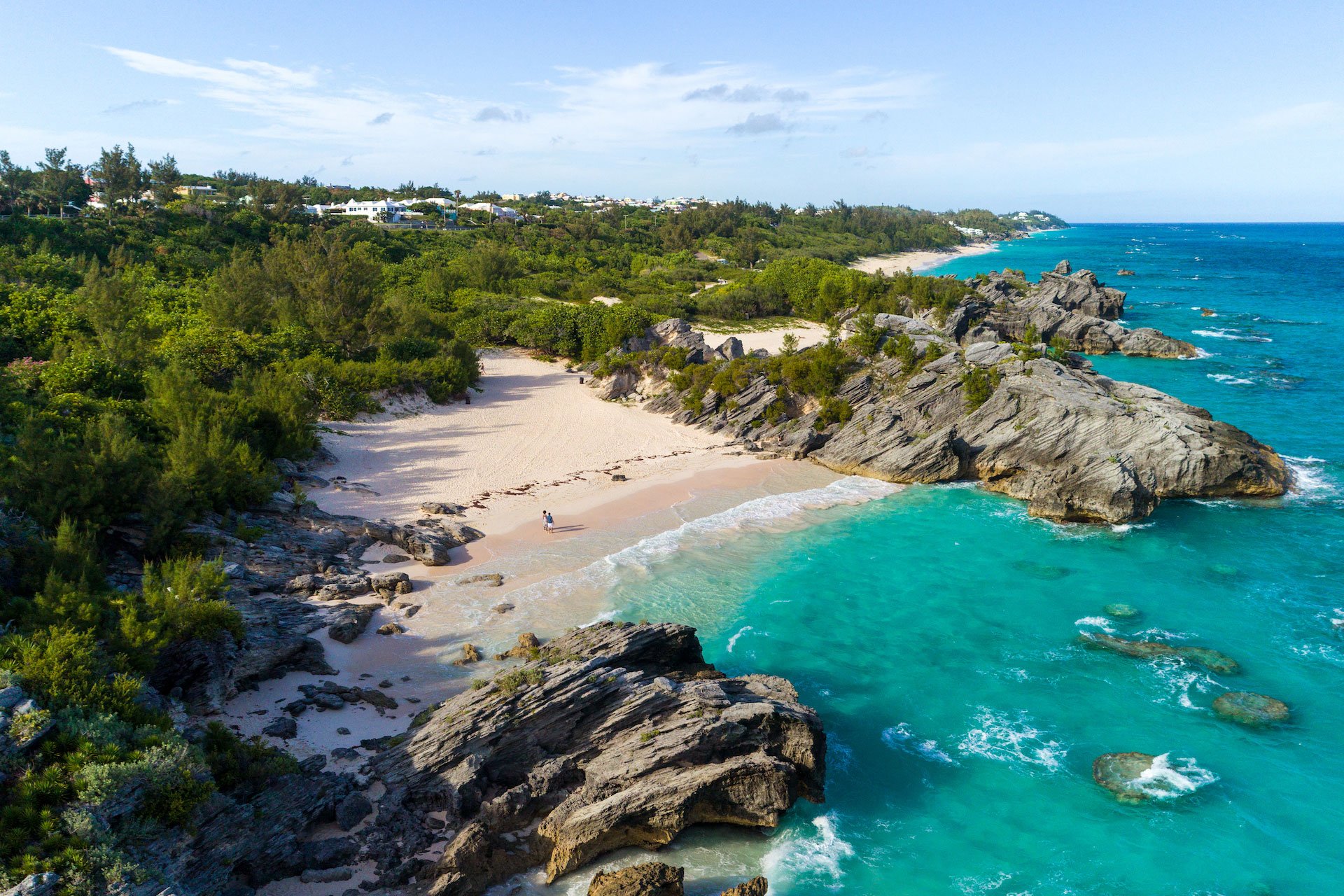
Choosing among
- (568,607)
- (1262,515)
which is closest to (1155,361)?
(1262,515)

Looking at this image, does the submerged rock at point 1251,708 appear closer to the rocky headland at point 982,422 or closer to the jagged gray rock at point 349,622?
the rocky headland at point 982,422

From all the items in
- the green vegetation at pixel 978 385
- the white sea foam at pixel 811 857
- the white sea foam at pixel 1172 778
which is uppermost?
the green vegetation at pixel 978 385

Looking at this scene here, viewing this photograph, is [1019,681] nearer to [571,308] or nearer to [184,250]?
[571,308]

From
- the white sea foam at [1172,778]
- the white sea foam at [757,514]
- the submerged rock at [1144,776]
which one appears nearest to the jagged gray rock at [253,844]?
the white sea foam at [757,514]

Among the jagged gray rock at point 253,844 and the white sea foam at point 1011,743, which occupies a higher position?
the jagged gray rock at point 253,844

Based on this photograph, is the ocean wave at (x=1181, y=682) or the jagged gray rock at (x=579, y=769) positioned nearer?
the jagged gray rock at (x=579, y=769)

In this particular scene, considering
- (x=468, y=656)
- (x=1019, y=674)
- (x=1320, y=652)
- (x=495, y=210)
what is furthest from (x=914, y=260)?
(x=468, y=656)

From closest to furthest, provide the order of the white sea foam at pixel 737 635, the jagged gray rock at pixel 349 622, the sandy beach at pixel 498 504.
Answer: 1. the sandy beach at pixel 498 504
2. the jagged gray rock at pixel 349 622
3. the white sea foam at pixel 737 635
